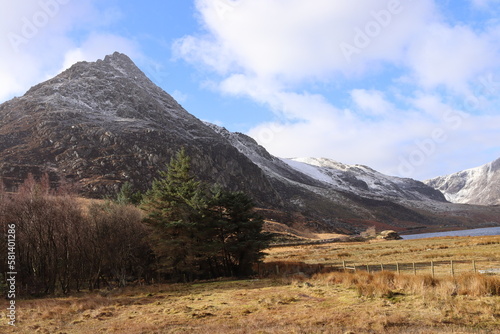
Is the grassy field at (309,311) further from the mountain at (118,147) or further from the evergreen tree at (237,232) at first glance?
the mountain at (118,147)

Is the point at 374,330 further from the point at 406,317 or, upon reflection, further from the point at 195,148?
the point at 195,148

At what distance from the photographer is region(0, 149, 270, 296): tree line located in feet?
91.8

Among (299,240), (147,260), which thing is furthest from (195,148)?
(147,260)

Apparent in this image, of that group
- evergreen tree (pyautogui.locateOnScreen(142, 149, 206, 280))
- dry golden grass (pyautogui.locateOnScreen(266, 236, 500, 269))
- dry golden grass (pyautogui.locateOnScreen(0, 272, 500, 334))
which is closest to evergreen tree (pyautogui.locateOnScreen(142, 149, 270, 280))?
evergreen tree (pyautogui.locateOnScreen(142, 149, 206, 280))

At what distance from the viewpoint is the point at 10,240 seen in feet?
83.6

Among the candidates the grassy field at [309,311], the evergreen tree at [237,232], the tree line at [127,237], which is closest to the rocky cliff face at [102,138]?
the tree line at [127,237]

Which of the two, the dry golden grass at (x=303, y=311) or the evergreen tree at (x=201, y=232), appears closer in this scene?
the dry golden grass at (x=303, y=311)

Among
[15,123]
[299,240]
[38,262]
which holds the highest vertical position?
[15,123]

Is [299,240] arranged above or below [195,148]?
below

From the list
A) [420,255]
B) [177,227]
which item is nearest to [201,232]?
[177,227]

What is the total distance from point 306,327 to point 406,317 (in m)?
3.81

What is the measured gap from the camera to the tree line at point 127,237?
91.8 ft

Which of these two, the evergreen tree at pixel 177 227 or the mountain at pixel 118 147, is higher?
the mountain at pixel 118 147

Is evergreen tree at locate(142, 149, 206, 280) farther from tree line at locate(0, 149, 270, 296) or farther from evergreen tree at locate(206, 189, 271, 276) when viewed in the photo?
evergreen tree at locate(206, 189, 271, 276)
